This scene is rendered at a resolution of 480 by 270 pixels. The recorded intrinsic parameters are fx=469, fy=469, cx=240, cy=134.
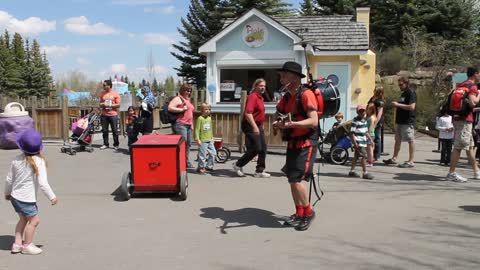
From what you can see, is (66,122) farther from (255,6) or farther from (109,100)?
(255,6)

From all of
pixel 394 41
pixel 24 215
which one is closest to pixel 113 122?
pixel 24 215

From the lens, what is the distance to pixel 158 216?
6359mm

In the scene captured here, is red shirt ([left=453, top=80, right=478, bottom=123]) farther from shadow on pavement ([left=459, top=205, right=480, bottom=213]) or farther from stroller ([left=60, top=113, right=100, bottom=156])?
stroller ([left=60, top=113, right=100, bottom=156])

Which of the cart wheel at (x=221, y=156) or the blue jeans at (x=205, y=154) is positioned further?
the cart wheel at (x=221, y=156)

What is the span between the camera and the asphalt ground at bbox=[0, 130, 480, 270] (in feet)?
15.4

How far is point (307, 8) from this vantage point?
136ft

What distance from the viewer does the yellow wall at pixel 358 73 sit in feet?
56.3

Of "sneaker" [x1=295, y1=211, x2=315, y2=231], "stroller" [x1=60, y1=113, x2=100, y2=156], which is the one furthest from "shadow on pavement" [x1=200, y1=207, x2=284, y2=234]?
"stroller" [x1=60, y1=113, x2=100, y2=156]

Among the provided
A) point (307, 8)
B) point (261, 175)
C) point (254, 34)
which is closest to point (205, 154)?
Answer: point (261, 175)

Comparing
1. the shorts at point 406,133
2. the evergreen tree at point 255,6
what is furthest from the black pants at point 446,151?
the evergreen tree at point 255,6

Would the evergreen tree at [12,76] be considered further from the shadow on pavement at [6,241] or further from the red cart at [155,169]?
the shadow on pavement at [6,241]

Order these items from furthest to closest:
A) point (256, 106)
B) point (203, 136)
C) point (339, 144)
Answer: point (339, 144) → point (203, 136) → point (256, 106)

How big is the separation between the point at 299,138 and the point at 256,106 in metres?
3.17

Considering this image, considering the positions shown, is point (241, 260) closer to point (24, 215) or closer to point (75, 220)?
point (24, 215)
